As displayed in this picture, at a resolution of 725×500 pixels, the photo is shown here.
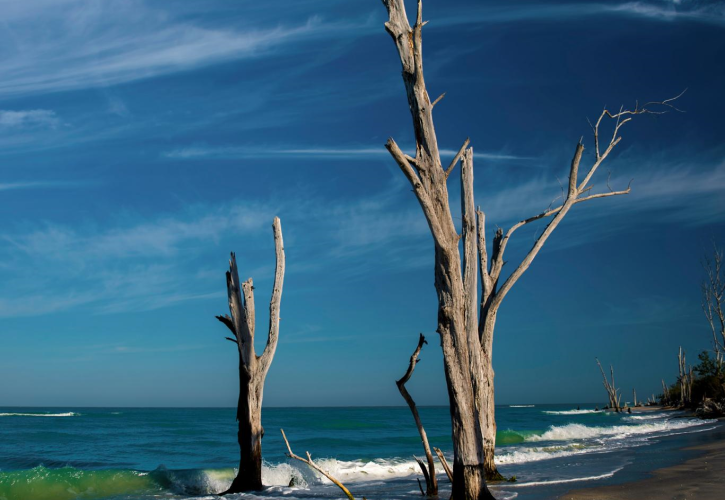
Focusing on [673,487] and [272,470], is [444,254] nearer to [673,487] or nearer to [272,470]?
[673,487]

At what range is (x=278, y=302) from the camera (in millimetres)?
11461

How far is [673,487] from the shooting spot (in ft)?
26.9

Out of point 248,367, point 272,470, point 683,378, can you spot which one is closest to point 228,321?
point 248,367

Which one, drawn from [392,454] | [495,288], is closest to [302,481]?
[495,288]

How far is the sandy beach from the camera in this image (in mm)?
7527

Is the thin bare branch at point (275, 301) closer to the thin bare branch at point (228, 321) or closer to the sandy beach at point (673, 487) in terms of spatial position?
the thin bare branch at point (228, 321)

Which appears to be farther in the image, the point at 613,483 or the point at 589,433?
the point at 589,433

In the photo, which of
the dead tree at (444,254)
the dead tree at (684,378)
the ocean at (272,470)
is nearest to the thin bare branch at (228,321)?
the ocean at (272,470)

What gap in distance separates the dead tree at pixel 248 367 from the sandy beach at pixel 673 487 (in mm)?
5556

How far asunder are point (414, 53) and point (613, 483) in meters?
7.31

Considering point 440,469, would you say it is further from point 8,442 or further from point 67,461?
point 8,442

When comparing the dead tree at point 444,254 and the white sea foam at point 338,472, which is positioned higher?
the dead tree at point 444,254

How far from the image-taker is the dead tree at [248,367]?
35.0ft

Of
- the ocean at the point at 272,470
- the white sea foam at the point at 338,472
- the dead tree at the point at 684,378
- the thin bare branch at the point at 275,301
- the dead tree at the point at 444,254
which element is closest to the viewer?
the dead tree at the point at 444,254
